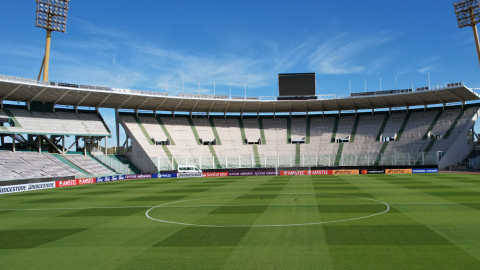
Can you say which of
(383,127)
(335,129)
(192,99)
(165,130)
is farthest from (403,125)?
(165,130)

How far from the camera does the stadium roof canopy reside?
47594 mm

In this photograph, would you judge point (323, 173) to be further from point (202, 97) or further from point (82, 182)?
point (82, 182)

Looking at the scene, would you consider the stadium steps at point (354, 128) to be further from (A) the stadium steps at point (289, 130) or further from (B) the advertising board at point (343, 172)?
(B) the advertising board at point (343, 172)

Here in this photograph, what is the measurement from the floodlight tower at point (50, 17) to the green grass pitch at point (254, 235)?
40.5 metres

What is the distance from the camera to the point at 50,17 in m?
50.3

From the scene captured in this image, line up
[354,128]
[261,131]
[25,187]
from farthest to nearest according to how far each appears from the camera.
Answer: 1. [261,131]
2. [354,128]
3. [25,187]

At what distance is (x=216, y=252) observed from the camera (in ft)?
32.4

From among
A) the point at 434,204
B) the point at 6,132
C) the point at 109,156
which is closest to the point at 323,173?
the point at 434,204

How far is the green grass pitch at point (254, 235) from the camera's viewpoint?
29.3 ft

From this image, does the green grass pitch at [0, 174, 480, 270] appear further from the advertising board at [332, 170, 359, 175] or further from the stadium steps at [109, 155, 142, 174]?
the stadium steps at [109, 155, 142, 174]

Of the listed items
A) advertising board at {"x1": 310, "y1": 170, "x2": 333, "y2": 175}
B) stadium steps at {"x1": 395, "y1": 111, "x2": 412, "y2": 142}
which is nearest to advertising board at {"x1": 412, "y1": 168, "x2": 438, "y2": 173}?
advertising board at {"x1": 310, "y1": 170, "x2": 333, "y2": 175}

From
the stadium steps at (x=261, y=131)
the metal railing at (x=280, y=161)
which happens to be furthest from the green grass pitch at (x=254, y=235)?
the stadium steps at (x=261, y=131)

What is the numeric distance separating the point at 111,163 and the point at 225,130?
22027mm

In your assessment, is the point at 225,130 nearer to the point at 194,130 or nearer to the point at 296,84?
the point at 194,130
